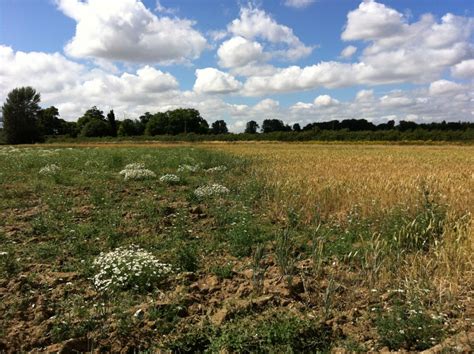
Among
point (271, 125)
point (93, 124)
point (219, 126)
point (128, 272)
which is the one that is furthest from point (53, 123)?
point (128, 272)

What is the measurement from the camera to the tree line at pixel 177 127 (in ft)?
243

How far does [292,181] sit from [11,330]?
918 centimetres

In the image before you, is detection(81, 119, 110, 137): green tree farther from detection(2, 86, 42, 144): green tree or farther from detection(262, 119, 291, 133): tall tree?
detection(262, 119, 291, 133): tall tree

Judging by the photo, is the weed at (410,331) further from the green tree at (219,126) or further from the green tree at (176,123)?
the green tree at (219,126)

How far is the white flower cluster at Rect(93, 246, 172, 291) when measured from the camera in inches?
212

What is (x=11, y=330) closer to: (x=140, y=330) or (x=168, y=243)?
(x=140, y=330)

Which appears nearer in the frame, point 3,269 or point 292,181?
point 3,269

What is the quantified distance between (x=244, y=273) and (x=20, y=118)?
3548 inches

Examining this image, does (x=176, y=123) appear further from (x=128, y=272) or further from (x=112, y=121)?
(x=128, y=272)

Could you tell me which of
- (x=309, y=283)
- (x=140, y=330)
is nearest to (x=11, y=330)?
(x=140, y=330)

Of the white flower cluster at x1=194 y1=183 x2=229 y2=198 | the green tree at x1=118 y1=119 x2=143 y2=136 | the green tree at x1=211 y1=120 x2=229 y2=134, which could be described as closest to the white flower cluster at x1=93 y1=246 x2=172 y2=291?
the white flower cluster at x1=194 y1=183 x2=229 y2=198

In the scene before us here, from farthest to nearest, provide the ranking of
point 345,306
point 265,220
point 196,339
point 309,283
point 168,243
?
point 265,220, point 168,243, point 309,283, point 345,306, point 196,339

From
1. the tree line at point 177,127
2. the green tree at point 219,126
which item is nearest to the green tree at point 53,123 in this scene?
the tree line at point 177,127

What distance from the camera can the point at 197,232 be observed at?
8.09 m
